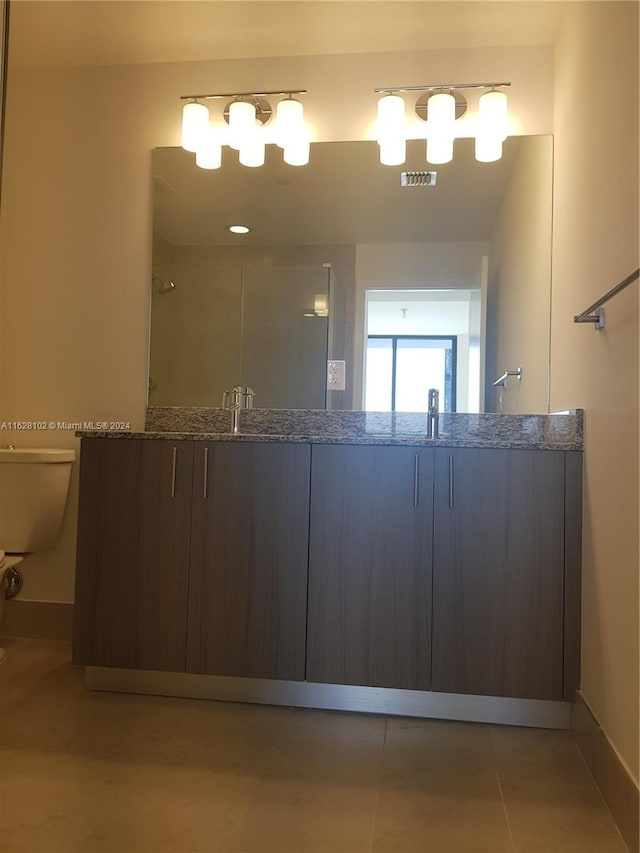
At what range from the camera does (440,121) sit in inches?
90.5

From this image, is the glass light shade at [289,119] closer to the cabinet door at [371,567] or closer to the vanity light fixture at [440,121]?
the vanity light fixture at [440,121]

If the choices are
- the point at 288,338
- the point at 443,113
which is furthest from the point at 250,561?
the point at 443,113

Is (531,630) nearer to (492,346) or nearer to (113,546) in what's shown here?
(492,346)

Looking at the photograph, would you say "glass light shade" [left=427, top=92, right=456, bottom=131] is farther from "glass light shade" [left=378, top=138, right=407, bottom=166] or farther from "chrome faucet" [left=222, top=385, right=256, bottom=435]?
"chrome faucet" [left=222, top=385, right=256, bottom=435]

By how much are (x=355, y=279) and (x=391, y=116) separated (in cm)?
62

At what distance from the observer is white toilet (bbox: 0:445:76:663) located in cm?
232

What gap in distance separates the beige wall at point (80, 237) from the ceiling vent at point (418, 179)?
0.57 meters

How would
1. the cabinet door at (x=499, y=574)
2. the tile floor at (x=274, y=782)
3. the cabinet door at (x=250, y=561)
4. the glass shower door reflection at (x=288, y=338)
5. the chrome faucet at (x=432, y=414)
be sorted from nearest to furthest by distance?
the tile floor at (x=274, y=782), the cabinet door at (x=499, y=574), the cabinet door at (x=250, y=561), the chrome faucet at (x=432, y=414), the glass shower door reflection at (x=288, y=338)

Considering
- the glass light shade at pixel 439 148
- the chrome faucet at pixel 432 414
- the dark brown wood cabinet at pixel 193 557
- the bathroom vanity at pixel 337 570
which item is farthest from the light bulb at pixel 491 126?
the dark brown wood cabinet at pixel 193 557

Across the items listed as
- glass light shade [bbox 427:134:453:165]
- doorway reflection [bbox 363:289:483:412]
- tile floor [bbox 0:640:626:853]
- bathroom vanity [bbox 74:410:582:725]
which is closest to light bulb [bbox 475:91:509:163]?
glass light shade [bbox 427:134:453:165]

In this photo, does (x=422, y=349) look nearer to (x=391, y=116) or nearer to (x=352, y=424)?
(x=352, y=424)

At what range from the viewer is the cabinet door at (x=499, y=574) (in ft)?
5.82

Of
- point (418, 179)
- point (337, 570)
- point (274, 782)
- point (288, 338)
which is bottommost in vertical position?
point (274, 782)

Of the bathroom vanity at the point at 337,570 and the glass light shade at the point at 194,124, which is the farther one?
the glass light shade at the point at 194,124
